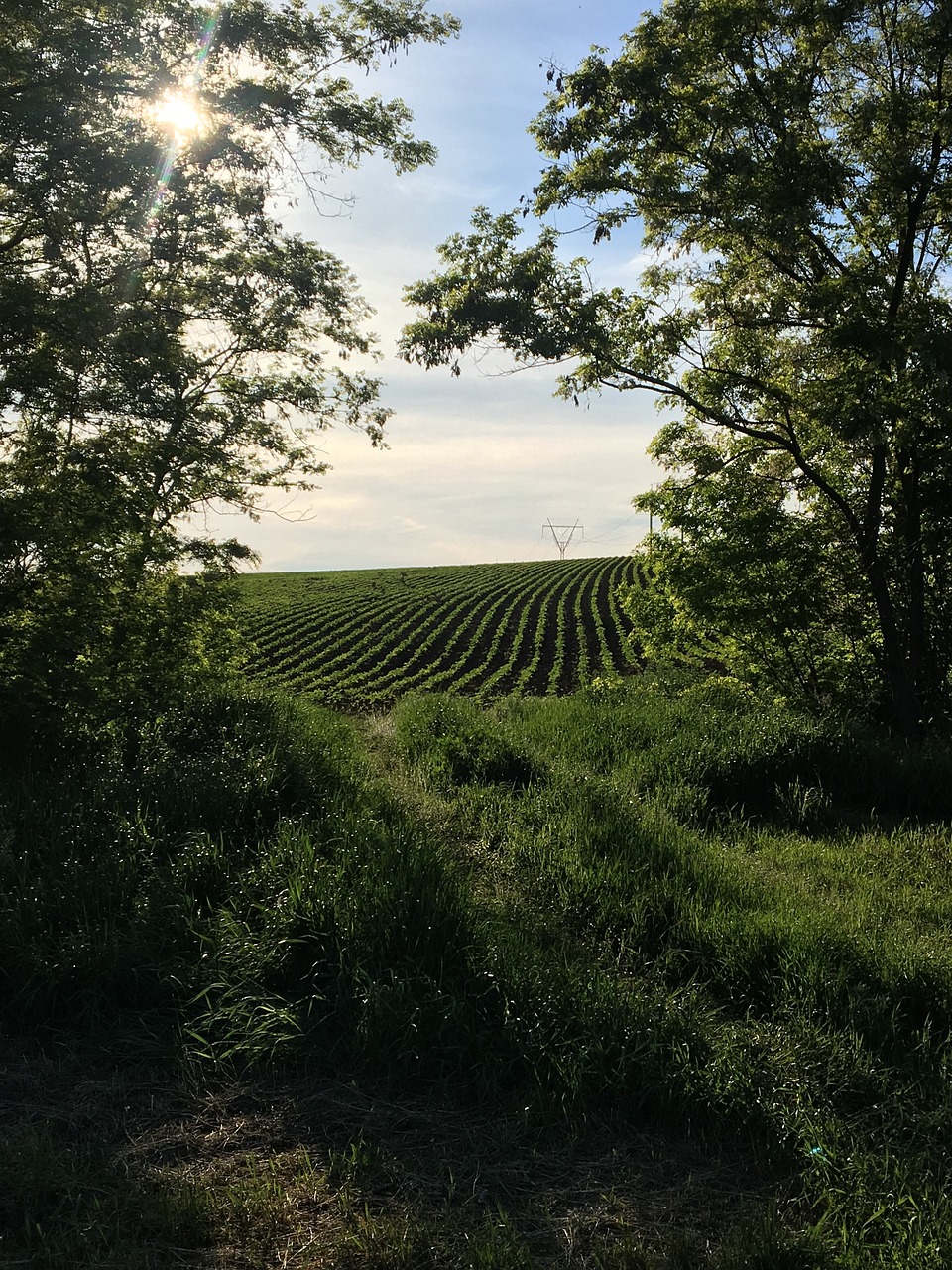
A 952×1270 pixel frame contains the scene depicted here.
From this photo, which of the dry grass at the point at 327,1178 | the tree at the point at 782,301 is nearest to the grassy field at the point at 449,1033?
the dry grass at the point at 327,1178

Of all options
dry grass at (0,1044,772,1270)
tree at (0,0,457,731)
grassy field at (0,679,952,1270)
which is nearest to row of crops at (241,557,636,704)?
tree at (0,0,457,731)

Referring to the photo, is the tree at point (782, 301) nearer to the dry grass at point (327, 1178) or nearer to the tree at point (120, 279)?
the tree at point (120, 279)

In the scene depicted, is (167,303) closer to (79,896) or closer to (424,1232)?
(79,896)

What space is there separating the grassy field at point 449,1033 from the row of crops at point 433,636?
729 centimetres

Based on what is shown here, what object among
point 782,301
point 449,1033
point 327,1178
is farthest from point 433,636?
point 327,1178

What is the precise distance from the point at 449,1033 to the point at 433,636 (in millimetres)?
27287

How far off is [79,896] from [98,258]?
24.1ft

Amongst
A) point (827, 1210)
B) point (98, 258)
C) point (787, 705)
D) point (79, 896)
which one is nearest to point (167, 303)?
point (98, 258)

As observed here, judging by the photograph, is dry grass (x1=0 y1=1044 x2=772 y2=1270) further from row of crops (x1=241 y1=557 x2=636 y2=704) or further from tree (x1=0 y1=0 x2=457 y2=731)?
row of crops (x1=241 y1=557 x2=636 y2=704)

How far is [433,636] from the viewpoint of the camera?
31.1 metres

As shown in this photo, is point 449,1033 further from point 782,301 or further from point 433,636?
point 433,636

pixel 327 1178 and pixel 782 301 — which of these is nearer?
pixel 327 1178

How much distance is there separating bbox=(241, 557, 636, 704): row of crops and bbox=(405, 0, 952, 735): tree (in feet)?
20.9

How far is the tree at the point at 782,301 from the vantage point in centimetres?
1036
